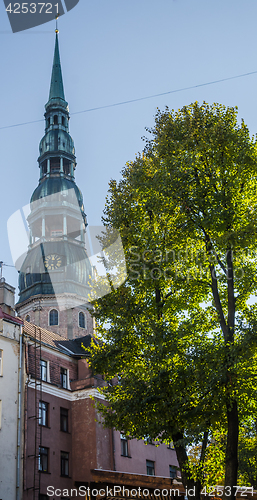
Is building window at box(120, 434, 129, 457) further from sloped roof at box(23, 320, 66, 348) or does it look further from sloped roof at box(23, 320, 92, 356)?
sloped roof at box(23, 320, 66, 348)

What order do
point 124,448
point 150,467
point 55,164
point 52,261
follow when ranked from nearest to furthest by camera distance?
point 124,448
point 150,467
point 52,261
point 55,164

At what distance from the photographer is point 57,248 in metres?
70.5

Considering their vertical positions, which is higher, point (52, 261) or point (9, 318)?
point (52, 261)

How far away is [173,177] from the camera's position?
15.8 metres

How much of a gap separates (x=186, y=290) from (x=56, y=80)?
73347mm

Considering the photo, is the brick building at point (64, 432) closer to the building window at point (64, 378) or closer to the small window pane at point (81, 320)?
the building window at point (64, 378)

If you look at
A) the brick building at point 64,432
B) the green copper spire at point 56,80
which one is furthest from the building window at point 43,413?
the green copper spire at point 56,80

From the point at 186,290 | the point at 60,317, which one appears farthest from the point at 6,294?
the point at 60,317

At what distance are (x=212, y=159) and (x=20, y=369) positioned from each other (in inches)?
670

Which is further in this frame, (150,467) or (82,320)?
(82,320)

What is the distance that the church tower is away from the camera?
6738 centimetres

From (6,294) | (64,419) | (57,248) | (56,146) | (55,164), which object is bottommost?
(64,419)

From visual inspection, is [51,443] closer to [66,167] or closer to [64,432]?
[64,432]

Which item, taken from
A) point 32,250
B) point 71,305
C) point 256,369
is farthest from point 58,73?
point 256,369
